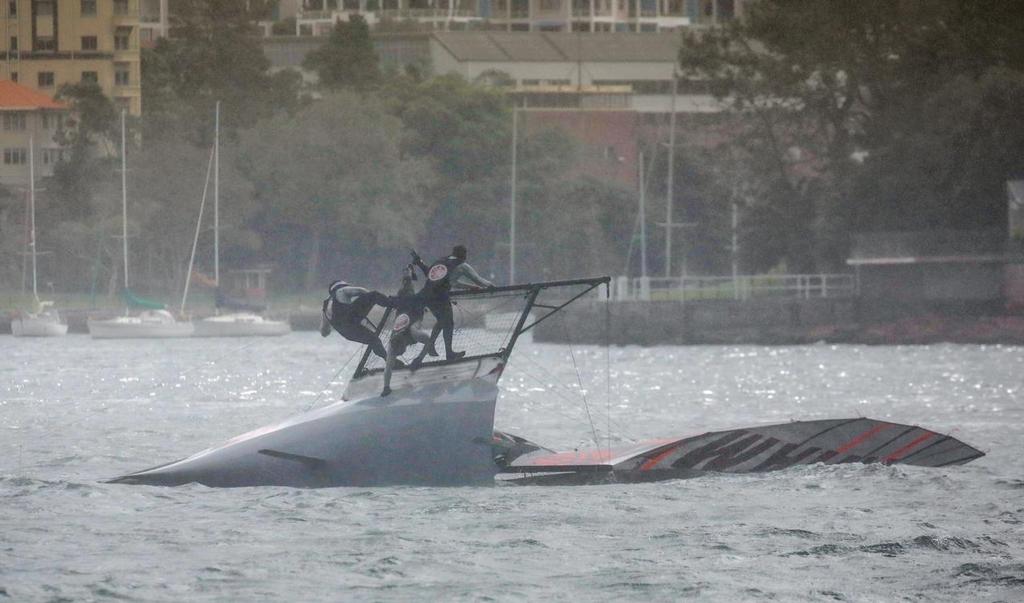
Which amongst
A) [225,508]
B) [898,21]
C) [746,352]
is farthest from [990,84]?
[225,508]

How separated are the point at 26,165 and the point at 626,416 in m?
63.2

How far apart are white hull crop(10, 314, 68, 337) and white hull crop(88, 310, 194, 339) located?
213 centimetres

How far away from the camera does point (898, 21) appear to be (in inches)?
3182

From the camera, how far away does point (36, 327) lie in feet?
267

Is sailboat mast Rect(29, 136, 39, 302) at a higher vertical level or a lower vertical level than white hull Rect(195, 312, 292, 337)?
higher

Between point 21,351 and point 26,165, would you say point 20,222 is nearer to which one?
point 26,165

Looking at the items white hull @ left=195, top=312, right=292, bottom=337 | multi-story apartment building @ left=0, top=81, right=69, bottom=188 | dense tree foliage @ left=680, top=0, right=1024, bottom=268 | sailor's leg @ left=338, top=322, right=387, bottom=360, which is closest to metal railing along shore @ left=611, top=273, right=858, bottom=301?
dense tree foliage @ left=680, top=0, right=1024, bottom=268

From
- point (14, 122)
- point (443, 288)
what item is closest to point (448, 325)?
point (443, 288)

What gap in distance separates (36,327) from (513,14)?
10670 centimetres

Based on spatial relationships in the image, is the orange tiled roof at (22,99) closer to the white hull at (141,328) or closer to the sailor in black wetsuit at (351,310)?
the white hull at (141,328)

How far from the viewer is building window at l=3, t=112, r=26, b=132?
90.8 metres

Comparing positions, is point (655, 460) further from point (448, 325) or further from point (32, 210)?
point (32, 210)

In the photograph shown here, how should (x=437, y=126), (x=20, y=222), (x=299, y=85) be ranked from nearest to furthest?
(x=20, y=222)
(x=437, y=126)
(x=299, y=85)

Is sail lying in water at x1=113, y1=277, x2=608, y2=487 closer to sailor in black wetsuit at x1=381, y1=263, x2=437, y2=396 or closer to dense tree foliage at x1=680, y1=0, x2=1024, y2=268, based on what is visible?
sailor in black wetsuit at x1=381, y1=263, x2=437, y2=396
